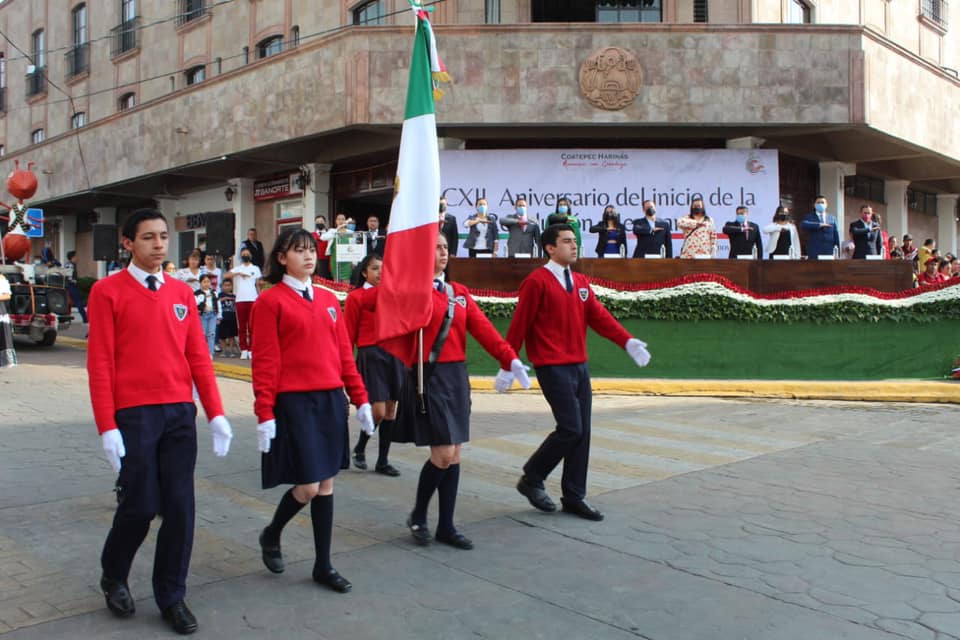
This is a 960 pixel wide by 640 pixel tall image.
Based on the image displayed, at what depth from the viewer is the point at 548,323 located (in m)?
5.87

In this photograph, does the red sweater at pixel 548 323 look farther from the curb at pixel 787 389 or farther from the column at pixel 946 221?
the column at pixel 946 221

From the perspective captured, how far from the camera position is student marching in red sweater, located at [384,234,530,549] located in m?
5.09

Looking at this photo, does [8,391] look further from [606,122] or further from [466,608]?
[606,122]

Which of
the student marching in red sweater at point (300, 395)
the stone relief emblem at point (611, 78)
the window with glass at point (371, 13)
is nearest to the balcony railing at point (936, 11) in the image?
the stone relief emblem at point (611, 78)

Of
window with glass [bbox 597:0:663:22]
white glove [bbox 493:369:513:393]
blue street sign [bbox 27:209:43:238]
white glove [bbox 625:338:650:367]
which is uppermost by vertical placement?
window with glass [bbox 597:0:663:22]

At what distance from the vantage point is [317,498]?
4.49 m

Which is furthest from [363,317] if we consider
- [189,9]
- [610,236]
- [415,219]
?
[189,9]

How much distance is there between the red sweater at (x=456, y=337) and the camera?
5211 millimetres

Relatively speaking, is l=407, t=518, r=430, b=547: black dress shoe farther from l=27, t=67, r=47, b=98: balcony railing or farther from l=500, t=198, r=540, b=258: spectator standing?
l=27, t=67, r=47, b=98: balcony railing

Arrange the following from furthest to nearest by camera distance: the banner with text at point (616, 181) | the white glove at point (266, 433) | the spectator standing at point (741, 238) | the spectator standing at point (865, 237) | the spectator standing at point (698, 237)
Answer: the banner with text at point (616, 181), the spectator standing at point (865, 237), the spectator standing at point (741, 238), the spectator standing at point (698, 237), the white glove at point (266, 433)

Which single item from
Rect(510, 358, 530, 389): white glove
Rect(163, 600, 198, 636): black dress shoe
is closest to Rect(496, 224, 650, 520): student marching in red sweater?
Rect(510, 358, 530, 389): white glove

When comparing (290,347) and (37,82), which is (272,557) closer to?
(290,347)

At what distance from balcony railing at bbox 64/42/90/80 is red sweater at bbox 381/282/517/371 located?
30.9 metres

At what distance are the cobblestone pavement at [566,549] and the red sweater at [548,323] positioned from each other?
1.08 metres
